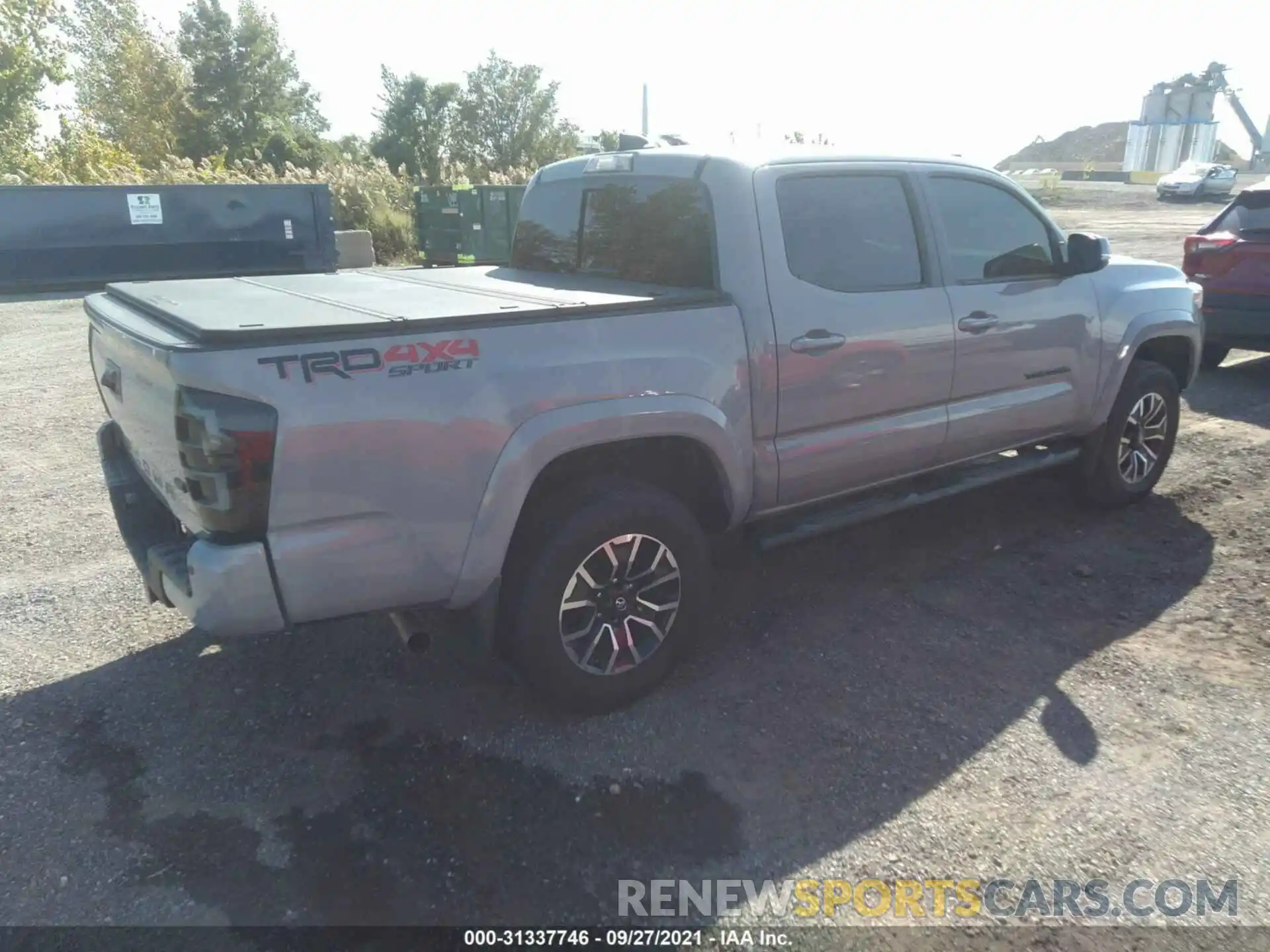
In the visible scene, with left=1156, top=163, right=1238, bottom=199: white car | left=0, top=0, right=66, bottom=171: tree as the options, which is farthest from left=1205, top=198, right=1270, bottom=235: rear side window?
left=1156, top=163, right=1238, bottom=199: white car

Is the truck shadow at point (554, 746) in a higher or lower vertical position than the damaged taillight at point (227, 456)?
lower

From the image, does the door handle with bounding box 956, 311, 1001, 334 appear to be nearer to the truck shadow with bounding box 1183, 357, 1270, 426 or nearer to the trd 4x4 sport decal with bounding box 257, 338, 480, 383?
the trd 4x4 sport decal with bounding box 257, 338, 480, 383

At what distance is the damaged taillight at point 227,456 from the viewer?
245 cm

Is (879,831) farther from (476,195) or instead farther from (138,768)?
(476,195)

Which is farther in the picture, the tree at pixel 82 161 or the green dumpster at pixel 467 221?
the tree at pixel 82 161

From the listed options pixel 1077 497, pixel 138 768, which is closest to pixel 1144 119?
pixel 1077 497

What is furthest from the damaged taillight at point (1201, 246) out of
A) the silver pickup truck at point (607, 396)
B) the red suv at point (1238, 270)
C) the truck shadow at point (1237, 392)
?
the silver pickup truck at point (607, 396)

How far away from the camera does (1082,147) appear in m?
96.7

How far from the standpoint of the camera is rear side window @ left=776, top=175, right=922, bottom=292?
145 inches

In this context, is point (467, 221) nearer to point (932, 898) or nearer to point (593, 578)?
point (593, 578)

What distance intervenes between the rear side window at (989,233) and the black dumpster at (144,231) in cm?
1290

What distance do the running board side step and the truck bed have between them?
3.38 ft

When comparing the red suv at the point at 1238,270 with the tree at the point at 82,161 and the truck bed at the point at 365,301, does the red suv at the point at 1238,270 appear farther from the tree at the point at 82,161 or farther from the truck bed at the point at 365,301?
the tree at the point at 82,161

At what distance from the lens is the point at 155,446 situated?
111 inches
